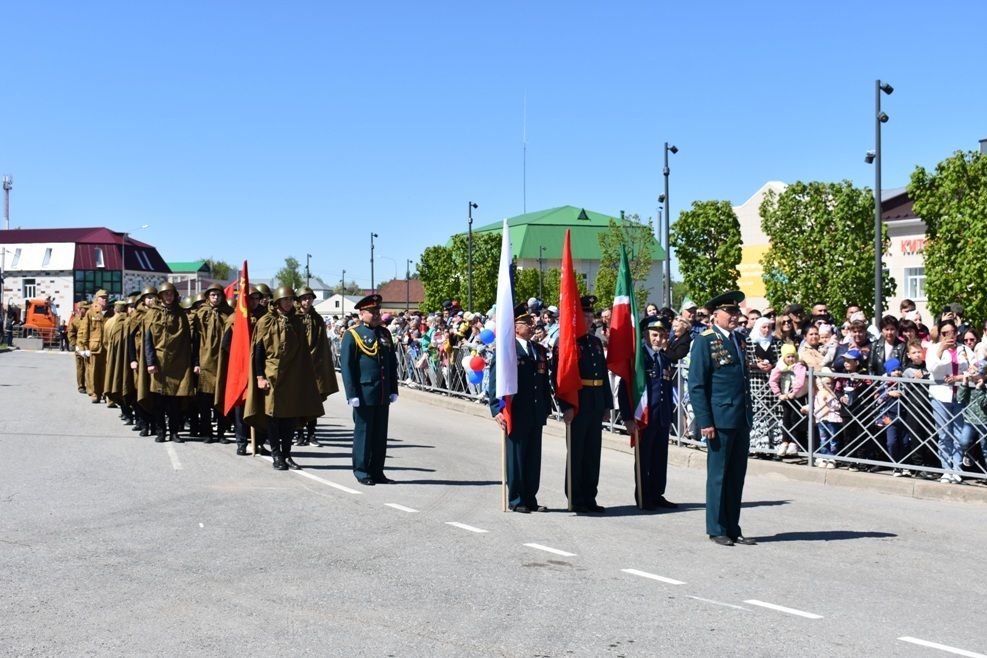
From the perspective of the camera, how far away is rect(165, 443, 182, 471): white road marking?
13.2 metres

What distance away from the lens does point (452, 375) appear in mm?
24266

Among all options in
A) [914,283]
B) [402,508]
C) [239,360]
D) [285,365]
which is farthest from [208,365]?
[914,283]

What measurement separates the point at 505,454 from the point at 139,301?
931 centimetres

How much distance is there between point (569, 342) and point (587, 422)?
77cm

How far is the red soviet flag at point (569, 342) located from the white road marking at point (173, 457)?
4.76 meters

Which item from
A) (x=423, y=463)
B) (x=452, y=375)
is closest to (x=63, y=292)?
(x=452, y=375)

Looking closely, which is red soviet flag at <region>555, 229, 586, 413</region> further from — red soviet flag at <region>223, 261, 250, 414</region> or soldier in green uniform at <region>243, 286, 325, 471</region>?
red soviet flag at <region>223, 261, 250, 414</region>

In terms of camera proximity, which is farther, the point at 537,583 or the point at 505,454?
the point at 505,454

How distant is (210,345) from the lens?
1595cm

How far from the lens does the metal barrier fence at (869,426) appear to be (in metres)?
12.1

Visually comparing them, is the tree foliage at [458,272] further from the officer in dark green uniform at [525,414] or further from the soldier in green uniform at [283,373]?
the officer in dark green uniform at [525,414]

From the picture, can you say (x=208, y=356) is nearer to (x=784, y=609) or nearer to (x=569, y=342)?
(x=569, y=342)

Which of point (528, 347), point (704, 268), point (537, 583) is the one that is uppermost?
point (704, 268)

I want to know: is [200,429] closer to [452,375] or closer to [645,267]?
[452,375]
